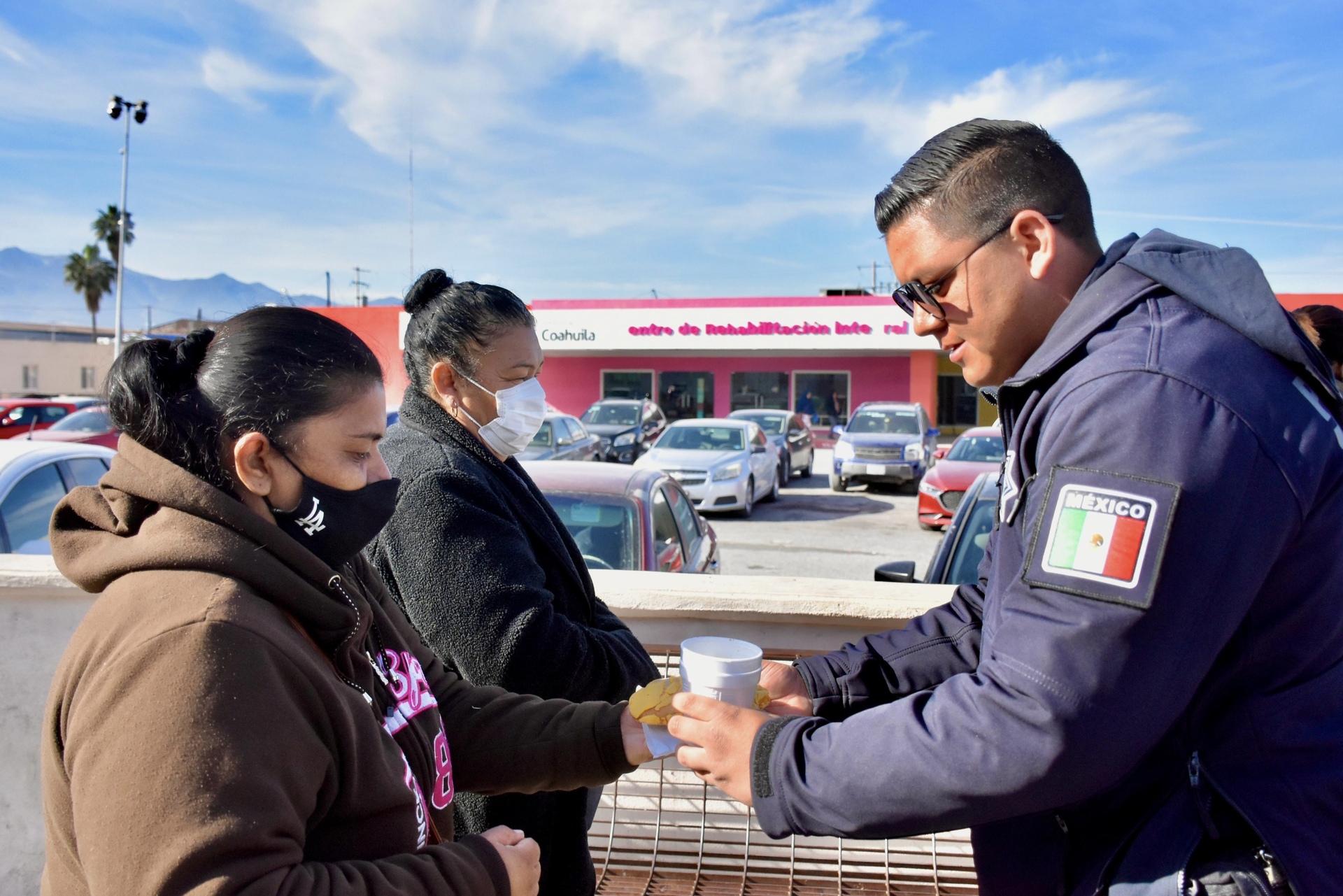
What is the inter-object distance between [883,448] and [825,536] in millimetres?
5118

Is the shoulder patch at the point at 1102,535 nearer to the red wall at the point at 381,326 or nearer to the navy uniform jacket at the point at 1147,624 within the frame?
the navy uniform jacket at the point at 1147,624

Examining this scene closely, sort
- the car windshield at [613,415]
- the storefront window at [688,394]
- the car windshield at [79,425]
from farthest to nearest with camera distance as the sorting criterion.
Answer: the storefront window at [688,394] < the car windshield at [613,415] < the car windshield at [79,425]

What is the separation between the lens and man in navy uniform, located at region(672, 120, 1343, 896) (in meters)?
1.23

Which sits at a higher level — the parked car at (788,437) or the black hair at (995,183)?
the black hair at (995,183)

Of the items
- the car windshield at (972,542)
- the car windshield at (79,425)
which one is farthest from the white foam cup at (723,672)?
the car windshield at (79,425)

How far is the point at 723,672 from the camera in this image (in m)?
1.79

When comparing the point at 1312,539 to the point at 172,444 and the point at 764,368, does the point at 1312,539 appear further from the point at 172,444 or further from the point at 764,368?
the point at 764,368

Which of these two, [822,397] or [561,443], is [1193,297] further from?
[822,397]

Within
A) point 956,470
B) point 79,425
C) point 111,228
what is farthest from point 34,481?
point 111,228

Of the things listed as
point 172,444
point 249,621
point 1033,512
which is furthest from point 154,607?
point 1033,512

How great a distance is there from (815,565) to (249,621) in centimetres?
1063

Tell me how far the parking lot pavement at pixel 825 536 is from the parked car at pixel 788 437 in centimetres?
124

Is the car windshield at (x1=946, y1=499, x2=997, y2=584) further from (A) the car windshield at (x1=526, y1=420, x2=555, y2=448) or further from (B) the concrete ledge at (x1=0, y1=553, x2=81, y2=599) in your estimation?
(A) the car windshield at (x1=526, y1=420, x2=555, y2=448)

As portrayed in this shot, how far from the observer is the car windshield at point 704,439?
51.2 feet
